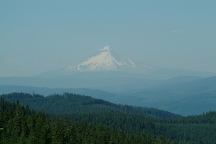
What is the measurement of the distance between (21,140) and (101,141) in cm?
2752

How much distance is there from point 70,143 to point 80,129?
20.3 meters

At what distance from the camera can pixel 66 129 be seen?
14125 cm

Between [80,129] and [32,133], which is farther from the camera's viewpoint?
[80,129]

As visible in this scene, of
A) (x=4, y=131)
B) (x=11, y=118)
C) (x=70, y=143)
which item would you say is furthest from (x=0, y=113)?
(x=70, y=143)

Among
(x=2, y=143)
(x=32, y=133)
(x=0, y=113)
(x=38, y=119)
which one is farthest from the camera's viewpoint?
(x=0, y=113)

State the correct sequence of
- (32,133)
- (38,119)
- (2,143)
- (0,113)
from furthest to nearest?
1. (0,113)
2. (38,119)
3. (32,133)
4. (2,143)

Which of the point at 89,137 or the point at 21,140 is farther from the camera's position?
the point at 89,137

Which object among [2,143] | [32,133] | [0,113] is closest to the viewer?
[2,143]

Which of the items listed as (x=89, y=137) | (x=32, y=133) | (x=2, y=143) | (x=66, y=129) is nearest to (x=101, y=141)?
(x=89, y=137)

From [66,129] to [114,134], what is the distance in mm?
28080

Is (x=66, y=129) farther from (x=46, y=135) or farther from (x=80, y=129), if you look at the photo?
(x=80, y=129)

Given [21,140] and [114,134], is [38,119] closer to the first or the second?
[21,140]

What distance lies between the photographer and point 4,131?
139625 millimetres

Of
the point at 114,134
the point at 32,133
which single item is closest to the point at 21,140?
the point at 32,133
